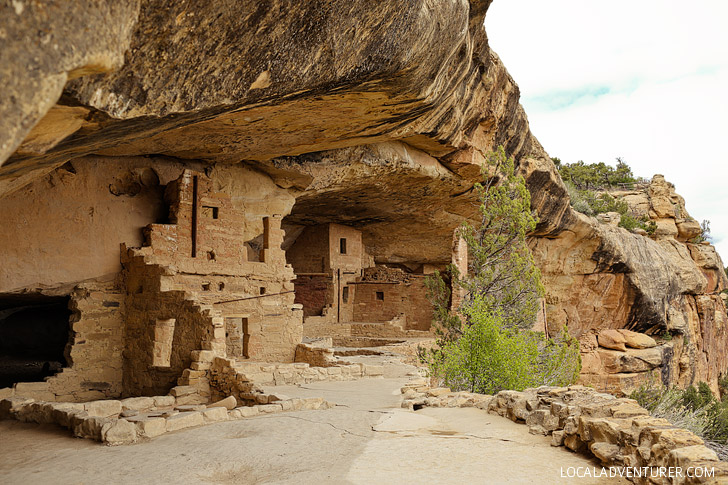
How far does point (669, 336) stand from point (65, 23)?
22059 mm

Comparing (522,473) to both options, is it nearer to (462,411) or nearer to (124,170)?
(462,411)

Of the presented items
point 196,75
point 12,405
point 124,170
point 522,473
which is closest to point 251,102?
point 196,75

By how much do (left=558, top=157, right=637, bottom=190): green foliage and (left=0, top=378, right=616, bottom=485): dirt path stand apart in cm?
2495

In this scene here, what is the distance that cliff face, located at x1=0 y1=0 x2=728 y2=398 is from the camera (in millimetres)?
2963

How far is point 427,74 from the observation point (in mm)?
6492

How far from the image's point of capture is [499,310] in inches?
349

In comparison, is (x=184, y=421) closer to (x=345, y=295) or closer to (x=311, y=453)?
(x=311, y=453)

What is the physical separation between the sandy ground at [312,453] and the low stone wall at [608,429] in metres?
0.15

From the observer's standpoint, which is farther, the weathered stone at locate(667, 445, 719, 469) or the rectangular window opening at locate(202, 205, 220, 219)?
the rectangular window opening at locate(202, 205, 220, 219)

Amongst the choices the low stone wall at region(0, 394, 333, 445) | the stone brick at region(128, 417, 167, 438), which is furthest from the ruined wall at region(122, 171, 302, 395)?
the stone brick at region(128, 417, 167, 438)

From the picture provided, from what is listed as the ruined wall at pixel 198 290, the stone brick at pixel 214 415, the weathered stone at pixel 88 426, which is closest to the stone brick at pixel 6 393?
the ruined wall at pixel 198 290

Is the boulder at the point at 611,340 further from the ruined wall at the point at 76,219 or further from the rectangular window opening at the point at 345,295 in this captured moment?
the ruined wall at the point at 76,219

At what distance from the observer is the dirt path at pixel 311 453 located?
154 inches

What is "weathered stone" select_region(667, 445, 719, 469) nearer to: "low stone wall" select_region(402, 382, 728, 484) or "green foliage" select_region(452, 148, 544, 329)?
"low stone wall" select_region(402, 382, 728, 484)
